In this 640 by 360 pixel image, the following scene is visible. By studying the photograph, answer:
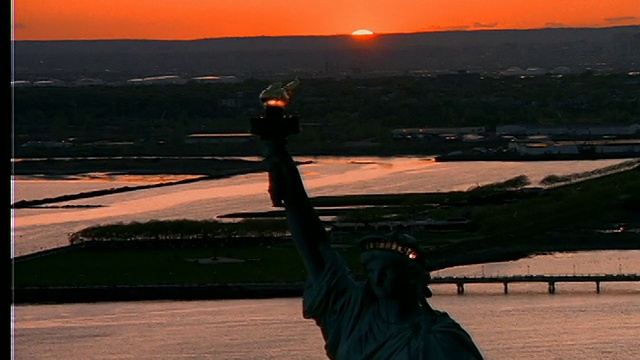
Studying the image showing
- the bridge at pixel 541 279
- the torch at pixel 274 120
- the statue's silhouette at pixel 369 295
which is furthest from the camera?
the bridge at pixel 541 279

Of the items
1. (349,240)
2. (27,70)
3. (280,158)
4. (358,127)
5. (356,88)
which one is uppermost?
(27,70)

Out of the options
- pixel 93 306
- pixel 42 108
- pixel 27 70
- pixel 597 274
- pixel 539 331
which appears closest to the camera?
pixel 539 331

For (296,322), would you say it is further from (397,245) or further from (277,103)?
(397,245)

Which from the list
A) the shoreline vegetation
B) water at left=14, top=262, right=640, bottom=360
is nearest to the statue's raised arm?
water at left=14, top=262, right=640, bottom=360

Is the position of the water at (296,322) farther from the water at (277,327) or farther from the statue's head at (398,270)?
the statue's head at (398,270)

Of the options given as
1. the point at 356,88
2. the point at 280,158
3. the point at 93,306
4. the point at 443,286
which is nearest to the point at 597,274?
the point at 443,286

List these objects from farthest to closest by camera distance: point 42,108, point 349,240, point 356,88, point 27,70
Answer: point 27,70, point 356,88, point 42,108, point 349,240

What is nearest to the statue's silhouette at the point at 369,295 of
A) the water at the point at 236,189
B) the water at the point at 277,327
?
the water at the point at 277,327

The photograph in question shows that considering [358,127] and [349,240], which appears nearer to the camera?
[349,240]
